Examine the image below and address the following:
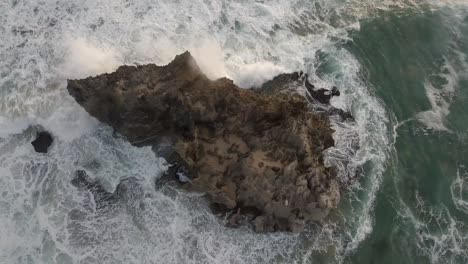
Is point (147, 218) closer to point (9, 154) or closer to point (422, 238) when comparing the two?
point (9, 154)

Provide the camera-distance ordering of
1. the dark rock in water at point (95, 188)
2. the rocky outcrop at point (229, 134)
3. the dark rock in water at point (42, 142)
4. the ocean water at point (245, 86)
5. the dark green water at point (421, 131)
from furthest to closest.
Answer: the dark green water at point (421, 131)
the dark rock in water at point (42, 142)
the dark rock in water at point (95, 188)
the ocean water at point (245, 86)
the rocky outcrop at point (229, 134)

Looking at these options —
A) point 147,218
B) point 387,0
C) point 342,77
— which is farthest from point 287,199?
A: point 387,0

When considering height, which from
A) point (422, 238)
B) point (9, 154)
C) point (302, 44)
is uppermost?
point (302, 44)

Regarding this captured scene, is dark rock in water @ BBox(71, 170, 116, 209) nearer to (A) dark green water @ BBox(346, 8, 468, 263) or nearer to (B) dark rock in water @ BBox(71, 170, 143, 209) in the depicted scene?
(B) dark rock in water @ BBox(71, 170, 143, 209)

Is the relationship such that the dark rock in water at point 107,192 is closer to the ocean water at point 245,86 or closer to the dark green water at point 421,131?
the ocean water at point 245,86

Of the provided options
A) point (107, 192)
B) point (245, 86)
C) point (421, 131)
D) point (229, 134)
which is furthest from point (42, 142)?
point (421, 131)

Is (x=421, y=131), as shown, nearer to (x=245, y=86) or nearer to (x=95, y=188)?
(x=245, y=86)

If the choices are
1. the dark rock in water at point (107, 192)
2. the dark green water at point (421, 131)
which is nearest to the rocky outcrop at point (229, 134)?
the dark rock in water at point (107, 192)
